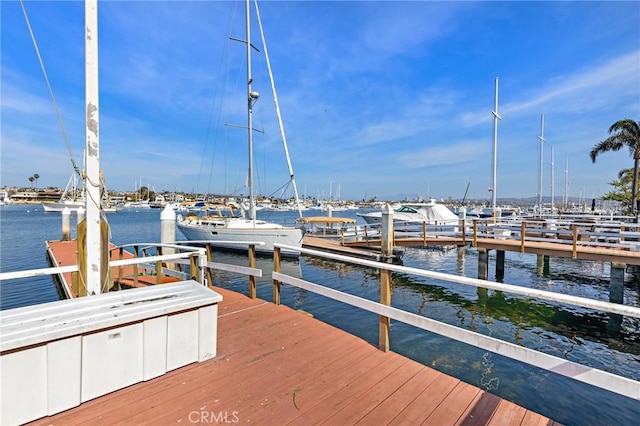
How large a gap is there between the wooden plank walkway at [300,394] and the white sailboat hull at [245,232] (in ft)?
32.6

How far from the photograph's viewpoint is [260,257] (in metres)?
18.8

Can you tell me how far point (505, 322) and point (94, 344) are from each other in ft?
29.8

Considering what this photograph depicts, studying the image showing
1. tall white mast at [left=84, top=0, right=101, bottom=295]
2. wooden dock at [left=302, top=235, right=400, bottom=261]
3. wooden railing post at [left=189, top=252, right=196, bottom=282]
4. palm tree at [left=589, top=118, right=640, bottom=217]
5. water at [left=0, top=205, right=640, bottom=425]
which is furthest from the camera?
palm tree at [left=589, top=118, right=640, bottom=217]

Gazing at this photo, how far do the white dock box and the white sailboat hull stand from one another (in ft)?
33.3

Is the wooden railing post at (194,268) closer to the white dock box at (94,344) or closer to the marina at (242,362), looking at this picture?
the marina at (242,362)

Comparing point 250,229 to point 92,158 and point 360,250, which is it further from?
point 92,158

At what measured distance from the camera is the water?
15.8 ft

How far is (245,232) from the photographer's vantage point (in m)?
16.3

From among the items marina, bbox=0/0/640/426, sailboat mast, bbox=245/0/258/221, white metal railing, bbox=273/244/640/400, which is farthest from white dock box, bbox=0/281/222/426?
sailboat mast, bbox=245/0/258/221

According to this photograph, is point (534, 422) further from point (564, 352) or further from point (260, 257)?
point (260, 257)

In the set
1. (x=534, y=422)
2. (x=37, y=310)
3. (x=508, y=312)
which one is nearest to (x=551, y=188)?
(x=508, y=312)

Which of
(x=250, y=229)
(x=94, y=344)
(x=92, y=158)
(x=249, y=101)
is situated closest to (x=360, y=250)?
(x=250, y=229)

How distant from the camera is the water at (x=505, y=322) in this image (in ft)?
15.8

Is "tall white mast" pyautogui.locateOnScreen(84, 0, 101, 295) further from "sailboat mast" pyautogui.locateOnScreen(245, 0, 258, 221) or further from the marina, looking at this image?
"sailboat mast" pyautogui.locateOnScreen(245, 0, 258, 221)
